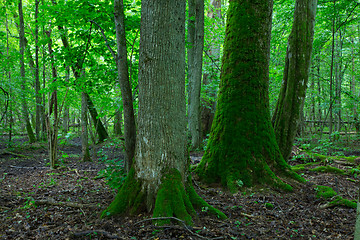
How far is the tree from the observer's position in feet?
18.0

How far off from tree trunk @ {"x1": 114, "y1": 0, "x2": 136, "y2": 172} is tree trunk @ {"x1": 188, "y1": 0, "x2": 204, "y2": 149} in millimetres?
5321

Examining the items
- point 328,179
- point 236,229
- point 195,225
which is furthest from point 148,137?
point 328,179

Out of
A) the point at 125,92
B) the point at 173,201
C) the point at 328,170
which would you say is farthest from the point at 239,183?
the point at 328,170

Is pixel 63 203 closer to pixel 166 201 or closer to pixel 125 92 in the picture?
pixel 166 201

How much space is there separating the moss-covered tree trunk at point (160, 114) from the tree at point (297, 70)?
3537 millimetres

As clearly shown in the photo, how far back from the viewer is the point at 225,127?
4.74 m

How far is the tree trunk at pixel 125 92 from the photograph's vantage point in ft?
11.6

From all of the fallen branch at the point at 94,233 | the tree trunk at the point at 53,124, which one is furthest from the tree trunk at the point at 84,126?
the fallen branch at the point at 94,233

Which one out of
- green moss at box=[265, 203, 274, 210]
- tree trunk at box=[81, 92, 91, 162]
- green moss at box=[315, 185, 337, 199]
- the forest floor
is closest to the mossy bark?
the forest floor

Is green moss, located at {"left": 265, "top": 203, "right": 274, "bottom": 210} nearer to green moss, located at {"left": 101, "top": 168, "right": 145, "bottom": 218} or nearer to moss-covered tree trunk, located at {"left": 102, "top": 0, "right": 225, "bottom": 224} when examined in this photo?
moss-covered tree trunk, located at {"left": 102, "top": 0, "right": 225, "bottom": 224}

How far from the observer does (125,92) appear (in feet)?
11.7

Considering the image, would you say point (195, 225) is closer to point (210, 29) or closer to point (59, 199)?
point (59, 199)

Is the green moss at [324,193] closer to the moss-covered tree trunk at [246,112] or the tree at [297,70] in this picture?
the moss-covered tree trunk at [246,112]

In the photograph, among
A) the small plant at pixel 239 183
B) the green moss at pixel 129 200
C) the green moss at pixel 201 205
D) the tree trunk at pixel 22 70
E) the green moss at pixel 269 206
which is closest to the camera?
the green moss at pixel 129 200
